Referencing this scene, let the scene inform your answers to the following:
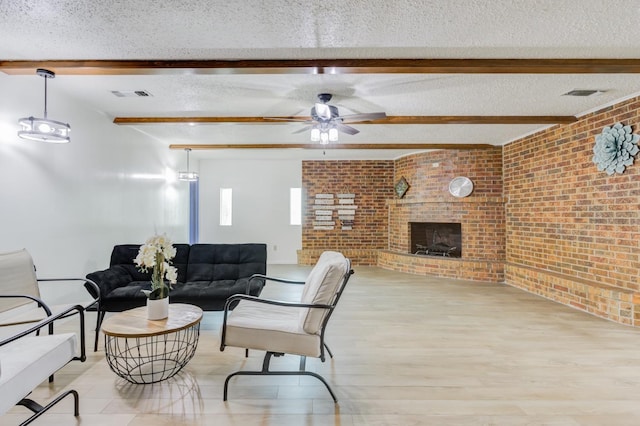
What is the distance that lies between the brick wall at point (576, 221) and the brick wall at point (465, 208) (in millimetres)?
252

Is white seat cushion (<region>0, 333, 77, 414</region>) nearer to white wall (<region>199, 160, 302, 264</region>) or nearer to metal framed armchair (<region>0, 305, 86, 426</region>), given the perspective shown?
metal framed armchair (<region>0, 305, 86, 426</region>)

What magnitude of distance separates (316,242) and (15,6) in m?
5.83

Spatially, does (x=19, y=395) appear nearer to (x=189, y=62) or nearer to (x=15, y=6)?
(x=15, y=6)

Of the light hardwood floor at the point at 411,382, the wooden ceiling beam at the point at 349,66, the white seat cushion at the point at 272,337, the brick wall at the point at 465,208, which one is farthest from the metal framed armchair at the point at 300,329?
the brick wall at the point at 465,208

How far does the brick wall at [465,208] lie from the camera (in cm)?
550

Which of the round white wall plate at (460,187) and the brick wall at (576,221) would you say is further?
the round white wall plate at (460,187)

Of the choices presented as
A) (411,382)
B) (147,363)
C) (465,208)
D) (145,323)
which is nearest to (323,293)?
(411,382)

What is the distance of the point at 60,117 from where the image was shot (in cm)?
327

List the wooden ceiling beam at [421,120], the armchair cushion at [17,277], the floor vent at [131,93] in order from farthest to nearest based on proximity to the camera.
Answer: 1. the wooden ceiling beam at [421,120]
2. the floor vent at [131,93]
3. the armchair cushion at [17,277]

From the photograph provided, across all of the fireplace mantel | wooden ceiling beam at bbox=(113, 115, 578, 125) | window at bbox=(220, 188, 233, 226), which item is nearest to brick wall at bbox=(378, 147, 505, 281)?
the fireplace mantel

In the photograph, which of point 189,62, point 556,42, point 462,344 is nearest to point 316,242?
point 462,344

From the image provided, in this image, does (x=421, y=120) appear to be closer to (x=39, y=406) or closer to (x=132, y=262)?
(x=132, y=262)

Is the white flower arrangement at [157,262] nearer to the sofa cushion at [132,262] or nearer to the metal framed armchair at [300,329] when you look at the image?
the metal framed armchair at [300,329]

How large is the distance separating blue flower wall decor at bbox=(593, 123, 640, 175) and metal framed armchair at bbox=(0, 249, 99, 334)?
5.03 m
